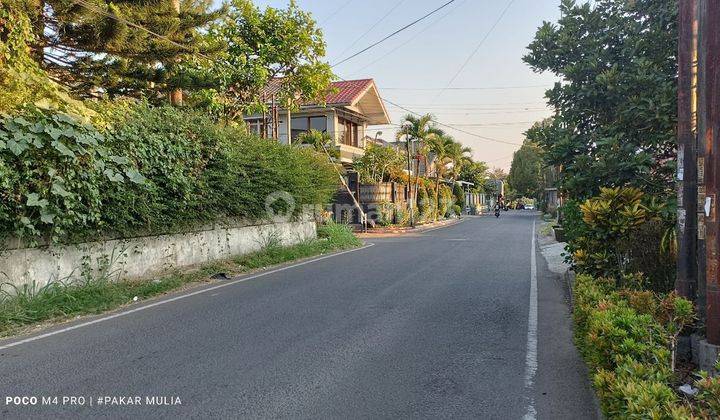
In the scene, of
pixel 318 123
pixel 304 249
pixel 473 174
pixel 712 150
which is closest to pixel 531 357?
pixel 712 150

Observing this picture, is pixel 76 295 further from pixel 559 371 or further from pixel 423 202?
pixel 423 202

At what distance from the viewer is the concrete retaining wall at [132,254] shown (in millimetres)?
7367

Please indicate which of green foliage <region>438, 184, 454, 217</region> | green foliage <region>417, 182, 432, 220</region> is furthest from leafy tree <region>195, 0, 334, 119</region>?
green foliage <region>438, 184, 454, 217</region>

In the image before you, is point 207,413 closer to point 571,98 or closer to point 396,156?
point 571,98

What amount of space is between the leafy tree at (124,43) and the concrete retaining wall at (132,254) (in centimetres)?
419

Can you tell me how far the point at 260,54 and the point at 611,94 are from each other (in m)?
10.9

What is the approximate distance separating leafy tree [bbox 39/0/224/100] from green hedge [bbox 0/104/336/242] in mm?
2104

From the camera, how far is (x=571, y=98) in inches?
303

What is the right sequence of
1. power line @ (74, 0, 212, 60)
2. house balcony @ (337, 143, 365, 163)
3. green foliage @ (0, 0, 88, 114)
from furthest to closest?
house balcony @ (337, 143, 365, 163) → power line @ (74, 0, 212, 60) → green foliage @ (0, 0, 88, 114)

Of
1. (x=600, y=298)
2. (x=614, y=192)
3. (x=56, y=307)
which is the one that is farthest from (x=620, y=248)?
(x=56, y=307)

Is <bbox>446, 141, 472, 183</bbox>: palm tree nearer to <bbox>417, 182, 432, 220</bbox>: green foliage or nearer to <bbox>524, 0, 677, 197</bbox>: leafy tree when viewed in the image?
<bbox>417, 182, 432, 220</bbox>: green foliage

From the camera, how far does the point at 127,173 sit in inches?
342

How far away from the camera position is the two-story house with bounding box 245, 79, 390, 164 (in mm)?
27719

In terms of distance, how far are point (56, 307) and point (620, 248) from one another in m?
7.69
